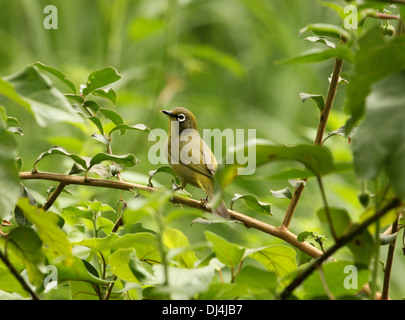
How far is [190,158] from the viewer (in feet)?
6.72

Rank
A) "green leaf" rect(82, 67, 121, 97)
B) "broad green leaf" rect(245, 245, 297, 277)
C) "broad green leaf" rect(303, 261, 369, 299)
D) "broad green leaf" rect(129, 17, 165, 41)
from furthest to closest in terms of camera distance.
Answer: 1. "broad green leaf" rect(129, 17, 165, 41)
2. "green leaf" rect(82, 67, 121, 97)
3. "broad green leaf" rect(245, 245, 297, 277)
4. "broad green leaf" rect(303, 261, 369, 299)

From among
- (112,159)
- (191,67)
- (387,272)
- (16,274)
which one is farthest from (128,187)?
(191,67)

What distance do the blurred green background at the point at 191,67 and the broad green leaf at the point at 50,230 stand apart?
1519 millimetres

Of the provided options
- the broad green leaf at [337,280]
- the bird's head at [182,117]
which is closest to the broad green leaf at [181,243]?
the broad green leaf at [337,280]

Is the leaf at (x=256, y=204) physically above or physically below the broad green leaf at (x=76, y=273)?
above

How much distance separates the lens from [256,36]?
407cm

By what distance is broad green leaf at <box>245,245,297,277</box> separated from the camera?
80 cm

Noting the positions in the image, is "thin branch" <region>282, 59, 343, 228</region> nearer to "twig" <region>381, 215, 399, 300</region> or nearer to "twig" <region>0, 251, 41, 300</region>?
"twig" <region>381, 215, 399, 300</region>

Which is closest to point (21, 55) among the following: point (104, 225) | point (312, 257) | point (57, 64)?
point (57, 64)

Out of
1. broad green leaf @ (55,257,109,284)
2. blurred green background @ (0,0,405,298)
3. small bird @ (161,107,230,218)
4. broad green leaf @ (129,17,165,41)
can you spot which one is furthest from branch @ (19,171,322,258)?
broad green leaf @ (129,17,165,41)

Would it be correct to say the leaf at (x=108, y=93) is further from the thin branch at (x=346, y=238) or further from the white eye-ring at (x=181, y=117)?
the white eye-ring at (x=181, y=117)

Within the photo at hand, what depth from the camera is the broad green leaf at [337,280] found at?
67 centimetres

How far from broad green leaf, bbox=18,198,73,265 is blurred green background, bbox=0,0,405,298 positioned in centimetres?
152

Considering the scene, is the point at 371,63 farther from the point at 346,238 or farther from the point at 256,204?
the point at 256,204
